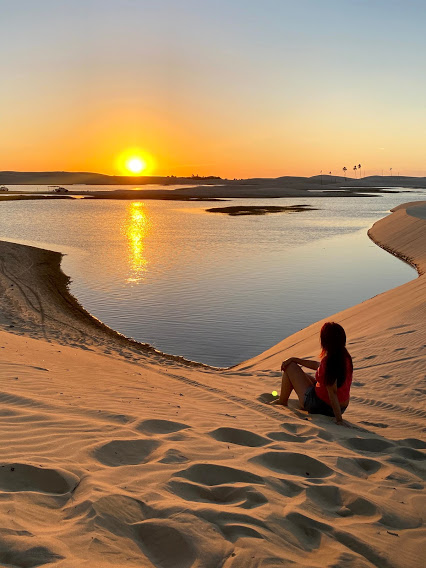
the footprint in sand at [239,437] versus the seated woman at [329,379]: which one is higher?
the seated woman at [329,379]

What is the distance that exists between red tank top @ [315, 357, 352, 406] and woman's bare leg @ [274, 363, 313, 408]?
220 mm

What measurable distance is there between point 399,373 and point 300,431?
2906mm

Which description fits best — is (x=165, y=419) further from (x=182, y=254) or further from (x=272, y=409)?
(x=182, y=254)

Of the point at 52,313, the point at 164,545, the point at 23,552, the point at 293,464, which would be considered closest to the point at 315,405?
the point at 293,464

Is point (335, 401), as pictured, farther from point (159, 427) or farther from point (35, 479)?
point (35, 479)

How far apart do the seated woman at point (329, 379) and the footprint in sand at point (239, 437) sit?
1.15m

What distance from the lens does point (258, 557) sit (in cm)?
299

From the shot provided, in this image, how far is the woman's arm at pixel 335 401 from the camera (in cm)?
572

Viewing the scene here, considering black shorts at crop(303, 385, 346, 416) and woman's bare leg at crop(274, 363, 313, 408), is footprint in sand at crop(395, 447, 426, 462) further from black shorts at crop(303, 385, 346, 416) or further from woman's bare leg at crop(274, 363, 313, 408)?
woman's bare leg at crop(274, 363, 313, 408)

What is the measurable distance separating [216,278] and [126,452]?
15.5 m

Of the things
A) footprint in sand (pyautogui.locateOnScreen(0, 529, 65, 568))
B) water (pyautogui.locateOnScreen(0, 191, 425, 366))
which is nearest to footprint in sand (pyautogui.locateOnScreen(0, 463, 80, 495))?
footprint in sand (pyautogui.locateOnScreen(0, 529, 65, 568))

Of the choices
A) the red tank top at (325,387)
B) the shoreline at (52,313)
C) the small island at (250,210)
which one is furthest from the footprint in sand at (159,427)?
the small island at (250,210)

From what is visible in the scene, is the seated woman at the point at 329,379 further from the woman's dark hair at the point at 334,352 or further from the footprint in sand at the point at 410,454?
the footprint in sand at the point at 410,454

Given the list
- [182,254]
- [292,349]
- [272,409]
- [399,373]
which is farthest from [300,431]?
[182,254]
